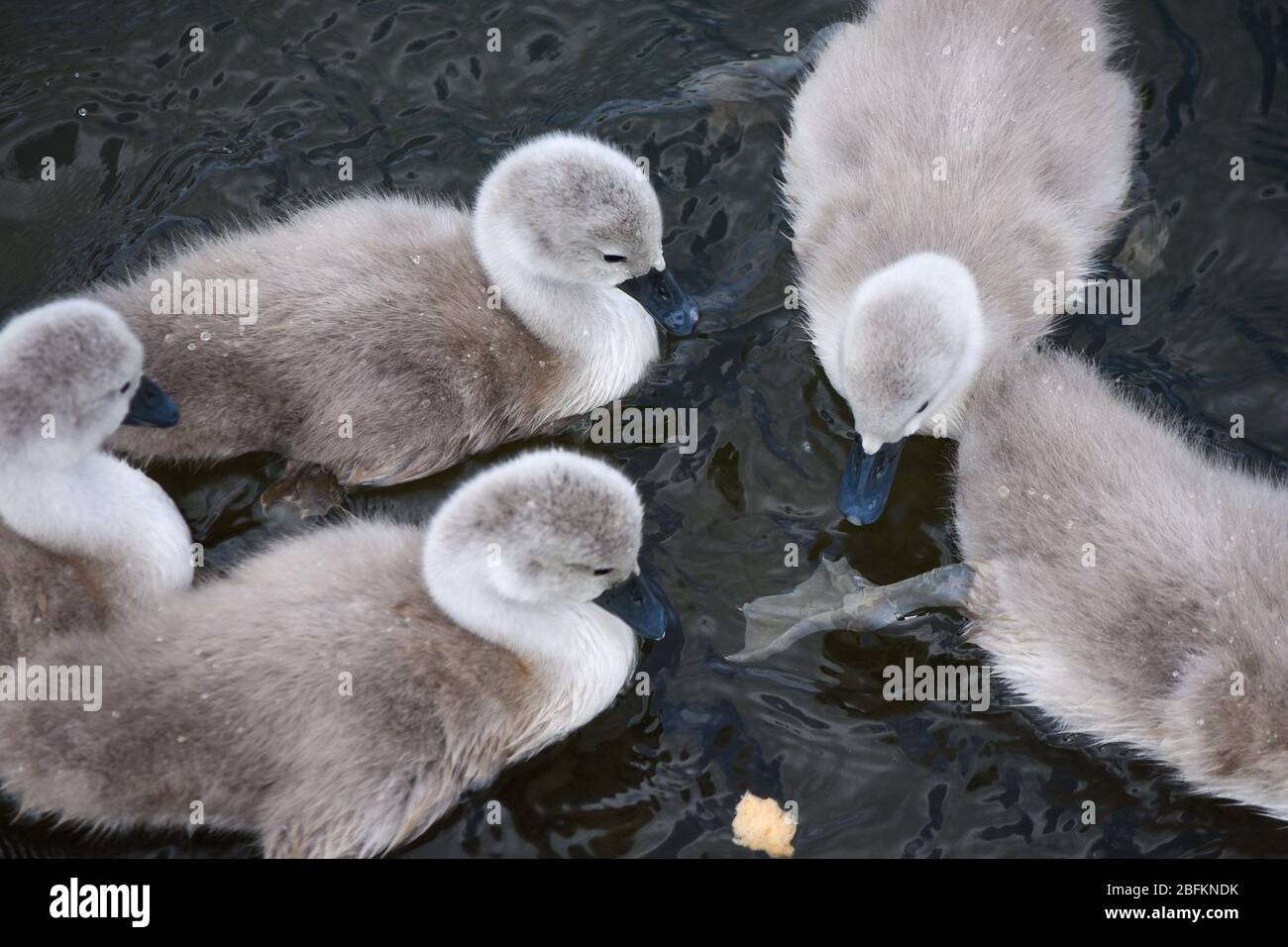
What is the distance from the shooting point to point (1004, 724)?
4.06 metres

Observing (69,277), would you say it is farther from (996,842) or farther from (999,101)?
(996,842)

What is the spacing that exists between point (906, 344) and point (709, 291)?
4.04 feet

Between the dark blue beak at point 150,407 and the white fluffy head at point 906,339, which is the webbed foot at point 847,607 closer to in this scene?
the white fluffy head at point 906,339

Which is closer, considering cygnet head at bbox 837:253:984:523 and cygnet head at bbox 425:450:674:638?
cygnet head at bbox 425:450:674:638

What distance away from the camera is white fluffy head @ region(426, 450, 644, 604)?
350 centimetres

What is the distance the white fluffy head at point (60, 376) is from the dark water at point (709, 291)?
0.74 metres

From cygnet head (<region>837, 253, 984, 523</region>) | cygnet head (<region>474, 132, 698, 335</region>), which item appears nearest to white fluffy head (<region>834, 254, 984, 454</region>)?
cygnet head (<region>837, 253, 984, 523</region>)

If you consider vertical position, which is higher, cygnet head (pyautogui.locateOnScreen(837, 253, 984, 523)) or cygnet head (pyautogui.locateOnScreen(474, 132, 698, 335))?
cygnet head (pyautogui.locateOnScreen(474, 132, 698, 335))

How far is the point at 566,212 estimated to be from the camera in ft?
13.6

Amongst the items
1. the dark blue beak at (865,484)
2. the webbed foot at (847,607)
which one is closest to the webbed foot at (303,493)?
the webbed foot at (847,607)

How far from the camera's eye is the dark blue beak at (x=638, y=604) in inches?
150

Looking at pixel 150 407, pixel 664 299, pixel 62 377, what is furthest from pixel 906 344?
pixel 62 377

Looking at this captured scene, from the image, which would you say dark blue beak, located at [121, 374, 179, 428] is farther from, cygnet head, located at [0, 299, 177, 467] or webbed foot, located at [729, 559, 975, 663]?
webbed foot, located at [729, 559, 975, 663]

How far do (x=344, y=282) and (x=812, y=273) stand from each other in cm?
149
